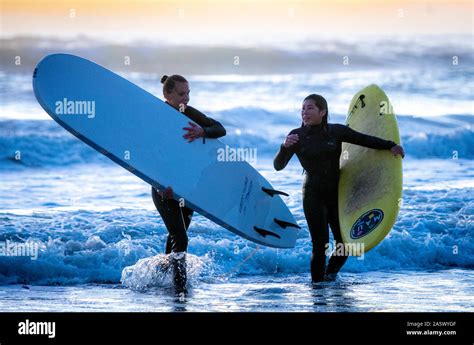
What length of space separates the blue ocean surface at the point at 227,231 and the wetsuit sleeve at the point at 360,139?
106 centimetres

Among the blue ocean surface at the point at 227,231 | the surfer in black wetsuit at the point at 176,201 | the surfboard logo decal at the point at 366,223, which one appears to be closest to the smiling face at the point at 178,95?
the surfer in black wetsuit at the point at 176,201

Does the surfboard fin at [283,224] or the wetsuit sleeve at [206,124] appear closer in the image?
the wetsuit sleeve at [206,124]

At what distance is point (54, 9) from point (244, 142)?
3.46 metres

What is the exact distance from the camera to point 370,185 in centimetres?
730

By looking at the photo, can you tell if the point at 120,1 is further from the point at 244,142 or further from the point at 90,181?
the point at 90,181

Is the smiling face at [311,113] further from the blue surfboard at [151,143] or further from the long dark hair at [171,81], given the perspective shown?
the long dark hair at [171,81]

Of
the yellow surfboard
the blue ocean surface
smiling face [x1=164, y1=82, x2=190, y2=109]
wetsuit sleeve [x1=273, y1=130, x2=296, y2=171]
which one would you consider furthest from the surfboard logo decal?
smiling face [x1=164, y1=82, x2=190, y2=109]

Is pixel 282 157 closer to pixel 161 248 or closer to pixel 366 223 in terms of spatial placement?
pixel 366 223

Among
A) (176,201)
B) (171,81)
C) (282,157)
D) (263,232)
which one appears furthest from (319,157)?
(171,81)

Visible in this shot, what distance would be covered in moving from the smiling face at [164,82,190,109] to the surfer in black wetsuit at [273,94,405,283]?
779 mm

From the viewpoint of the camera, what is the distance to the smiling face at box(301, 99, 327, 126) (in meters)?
7.01

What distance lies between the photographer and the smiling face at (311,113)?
23.0ft

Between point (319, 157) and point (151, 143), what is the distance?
1208mm

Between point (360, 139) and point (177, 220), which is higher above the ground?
point (360, 139)
